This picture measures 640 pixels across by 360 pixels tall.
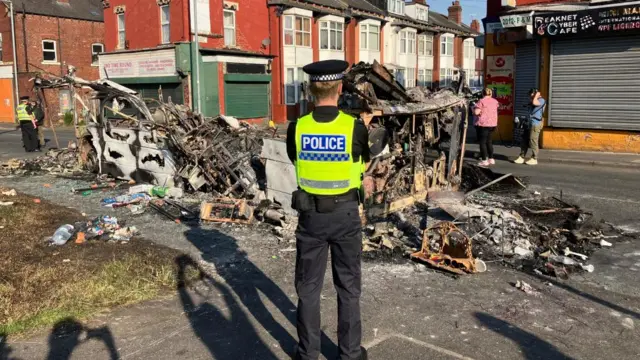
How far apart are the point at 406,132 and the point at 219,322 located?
517 cm

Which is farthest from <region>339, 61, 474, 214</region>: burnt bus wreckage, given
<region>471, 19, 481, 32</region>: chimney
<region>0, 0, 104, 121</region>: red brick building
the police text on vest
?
<region>471, 19, 481, 32</region>: chimney

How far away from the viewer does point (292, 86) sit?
3375cm

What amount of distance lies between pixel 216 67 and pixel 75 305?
2466cm

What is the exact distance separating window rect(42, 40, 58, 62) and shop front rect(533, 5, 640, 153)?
30901mm

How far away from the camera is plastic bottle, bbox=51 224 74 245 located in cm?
694

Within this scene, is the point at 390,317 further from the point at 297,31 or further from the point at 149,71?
the point at 297,31

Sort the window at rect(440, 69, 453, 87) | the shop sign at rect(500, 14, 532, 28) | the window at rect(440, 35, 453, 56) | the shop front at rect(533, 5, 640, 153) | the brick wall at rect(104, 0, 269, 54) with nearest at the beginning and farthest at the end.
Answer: the shop front at rect(533, 5, 640, 153)
the shop sign at rect(500, 14, 532, 28)
the brick wall at rect(104, 0, 269, 54)
the window at rect(440, 35, 453, 56)
the window at rect(440, 69, 453, 87)

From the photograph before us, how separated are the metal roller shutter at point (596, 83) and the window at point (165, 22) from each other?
20.2 m

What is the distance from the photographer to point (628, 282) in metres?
5.62

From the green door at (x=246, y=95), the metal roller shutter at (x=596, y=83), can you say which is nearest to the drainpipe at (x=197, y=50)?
the green door at (x=246, y=95)

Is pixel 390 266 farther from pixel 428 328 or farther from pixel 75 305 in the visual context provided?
pixel 75 305

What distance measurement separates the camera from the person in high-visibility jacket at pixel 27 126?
16734mm

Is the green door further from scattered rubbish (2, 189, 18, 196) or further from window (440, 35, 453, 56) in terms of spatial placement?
window (440, 35, 453, 56)

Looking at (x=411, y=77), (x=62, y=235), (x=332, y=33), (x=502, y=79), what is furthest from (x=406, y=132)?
(x=411, y=77)
